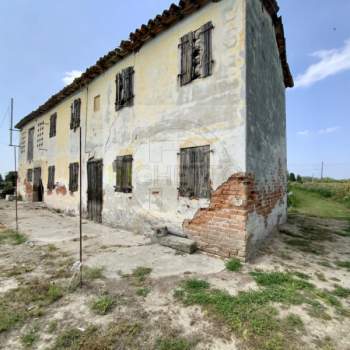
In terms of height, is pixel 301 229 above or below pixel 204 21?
below

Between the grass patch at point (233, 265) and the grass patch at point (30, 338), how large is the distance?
2902mm

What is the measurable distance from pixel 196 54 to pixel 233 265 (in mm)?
4718

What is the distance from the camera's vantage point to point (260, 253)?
4.65m

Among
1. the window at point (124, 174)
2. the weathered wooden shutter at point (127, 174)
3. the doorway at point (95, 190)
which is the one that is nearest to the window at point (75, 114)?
the doorway at point (95, 190)

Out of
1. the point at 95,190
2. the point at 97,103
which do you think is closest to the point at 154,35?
the point at 97,103

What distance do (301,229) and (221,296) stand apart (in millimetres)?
5268

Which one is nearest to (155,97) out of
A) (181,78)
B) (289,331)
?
(181,78)

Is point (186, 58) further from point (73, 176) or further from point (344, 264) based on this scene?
point (73, 176)

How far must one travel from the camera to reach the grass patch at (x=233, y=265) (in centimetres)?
387

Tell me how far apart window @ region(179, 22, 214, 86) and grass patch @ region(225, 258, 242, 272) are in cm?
398

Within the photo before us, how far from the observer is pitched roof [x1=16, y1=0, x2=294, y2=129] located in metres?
5.26

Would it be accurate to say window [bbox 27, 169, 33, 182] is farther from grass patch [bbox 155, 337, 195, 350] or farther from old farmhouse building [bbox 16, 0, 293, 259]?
grass patch [bbox 155, 337, 195, 350]

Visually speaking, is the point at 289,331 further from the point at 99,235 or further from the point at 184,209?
the point at 99,235

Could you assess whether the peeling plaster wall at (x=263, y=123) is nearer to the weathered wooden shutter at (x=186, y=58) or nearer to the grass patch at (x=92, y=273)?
the weathered wooden shutter at (x=186, y=58)
